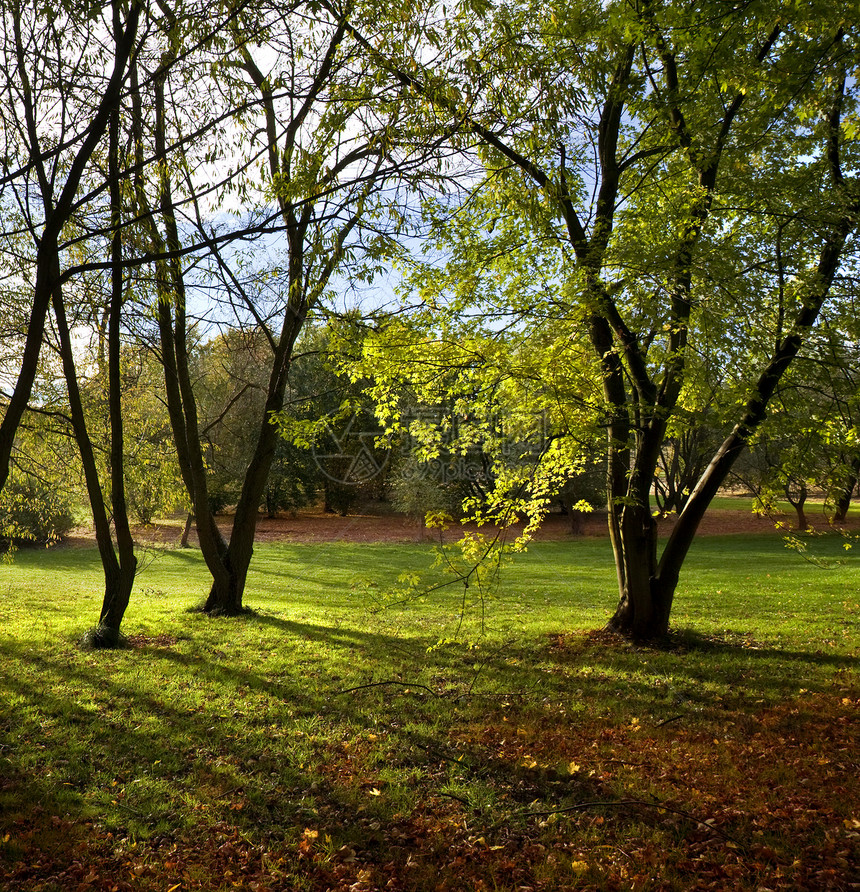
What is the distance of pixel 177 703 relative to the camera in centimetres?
642

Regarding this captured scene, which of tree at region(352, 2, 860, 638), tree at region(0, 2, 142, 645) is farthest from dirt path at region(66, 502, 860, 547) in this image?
tree at region(0, 2, 142, 645)

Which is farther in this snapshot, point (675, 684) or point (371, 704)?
point (675, 684)

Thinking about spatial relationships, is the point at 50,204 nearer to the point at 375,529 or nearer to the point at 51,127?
the point at 51,127

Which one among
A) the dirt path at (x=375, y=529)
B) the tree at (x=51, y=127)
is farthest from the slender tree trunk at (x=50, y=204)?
the dirt path at (x=375, y=529)

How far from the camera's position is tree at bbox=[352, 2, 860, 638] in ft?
19.3

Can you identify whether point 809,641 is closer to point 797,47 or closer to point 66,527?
point 797,47

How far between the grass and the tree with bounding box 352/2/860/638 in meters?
2.20

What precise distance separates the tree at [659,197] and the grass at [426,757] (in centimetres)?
220

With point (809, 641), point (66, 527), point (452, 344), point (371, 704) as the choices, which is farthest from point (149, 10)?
point (66, 527)

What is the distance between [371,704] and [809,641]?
6362 mm

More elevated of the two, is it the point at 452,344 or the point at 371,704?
the point at 452,344

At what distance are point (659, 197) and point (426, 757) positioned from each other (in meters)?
7.14

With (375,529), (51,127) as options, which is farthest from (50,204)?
(375,529)

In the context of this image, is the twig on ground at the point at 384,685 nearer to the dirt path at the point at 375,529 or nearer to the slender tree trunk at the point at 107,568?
the slender tree trunk at the point at 107,568
